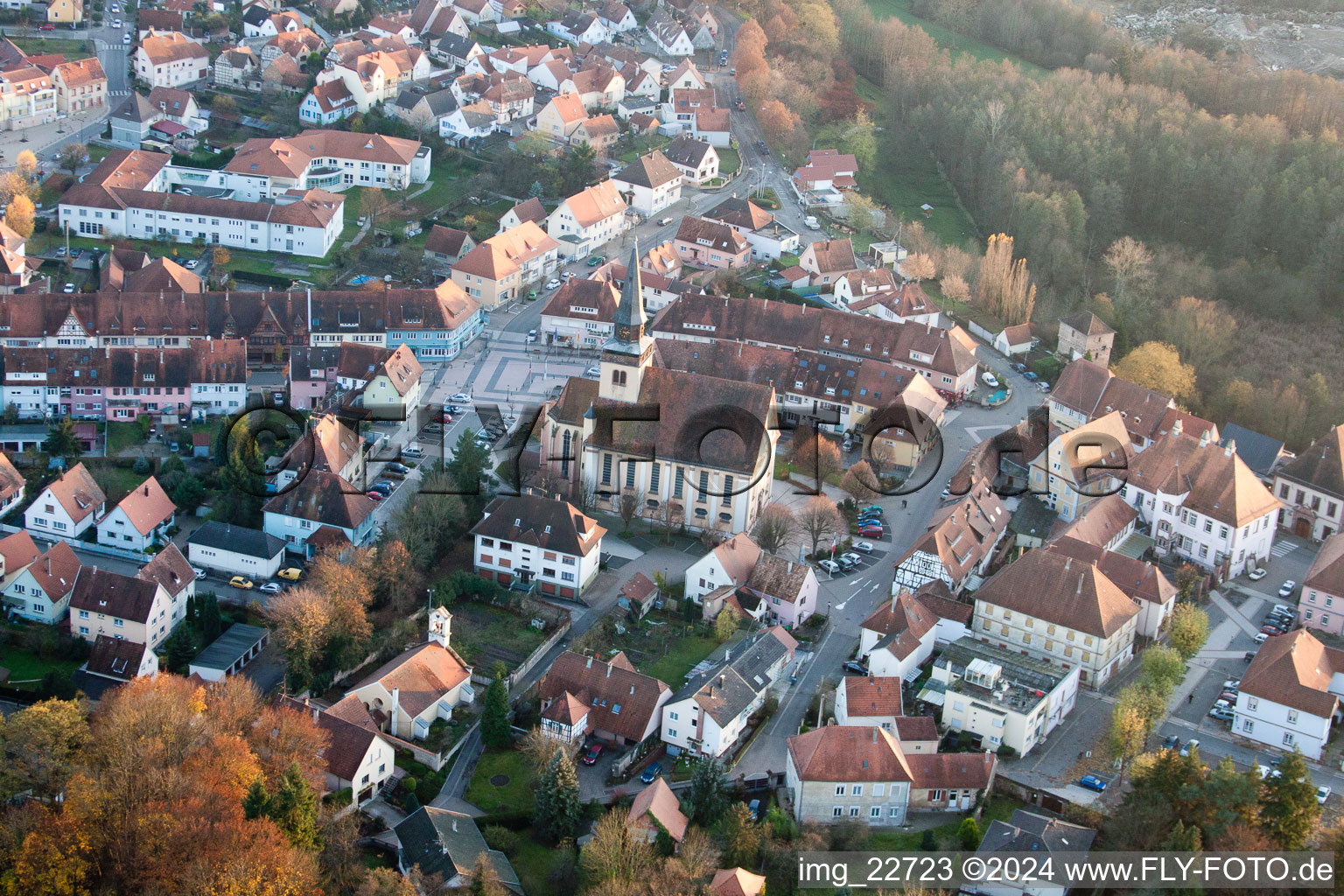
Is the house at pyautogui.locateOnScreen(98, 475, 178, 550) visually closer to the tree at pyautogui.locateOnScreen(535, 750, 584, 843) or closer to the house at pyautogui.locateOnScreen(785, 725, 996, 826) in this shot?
the tree at pyautogui.locateOnScreen(535, 750, 584, 843)

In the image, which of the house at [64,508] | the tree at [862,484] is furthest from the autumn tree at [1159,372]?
the house at [64,508]

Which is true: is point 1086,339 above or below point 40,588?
above

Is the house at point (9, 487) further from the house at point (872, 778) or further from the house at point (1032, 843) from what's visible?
the house at point (1032, 843)

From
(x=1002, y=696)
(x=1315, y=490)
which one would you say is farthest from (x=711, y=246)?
(x=1002, y=696)

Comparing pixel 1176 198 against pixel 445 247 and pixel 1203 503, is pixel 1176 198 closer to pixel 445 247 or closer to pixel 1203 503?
pixel 1203 503

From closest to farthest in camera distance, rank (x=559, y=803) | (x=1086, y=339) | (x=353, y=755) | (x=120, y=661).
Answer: (x=559, y=803) < (x=353, y=755) < (x=120, y=661) < (x=1086, y=339)

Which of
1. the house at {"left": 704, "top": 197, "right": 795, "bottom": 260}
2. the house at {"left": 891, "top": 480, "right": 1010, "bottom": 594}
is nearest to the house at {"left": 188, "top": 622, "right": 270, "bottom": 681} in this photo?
the house at {"left": 891, "top": 480, "right": 1010, "bottom": 594}
